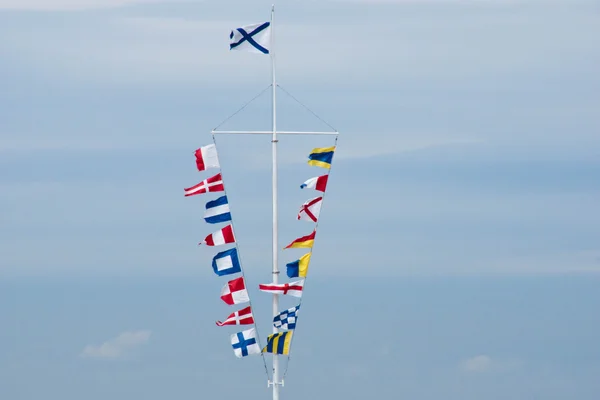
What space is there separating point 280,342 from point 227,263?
10.3 feet

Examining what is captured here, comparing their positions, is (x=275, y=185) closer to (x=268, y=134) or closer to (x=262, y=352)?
(x=268, y=134)

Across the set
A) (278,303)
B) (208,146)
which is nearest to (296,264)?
(278,303)

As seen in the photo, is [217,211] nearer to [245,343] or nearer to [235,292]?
[235,292]

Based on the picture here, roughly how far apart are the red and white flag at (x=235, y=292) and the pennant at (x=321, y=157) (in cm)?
446

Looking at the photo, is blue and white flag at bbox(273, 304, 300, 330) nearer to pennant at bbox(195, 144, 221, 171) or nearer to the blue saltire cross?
the blue saltire cross

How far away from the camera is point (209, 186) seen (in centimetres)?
5106

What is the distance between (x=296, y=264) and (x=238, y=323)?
2697 mm

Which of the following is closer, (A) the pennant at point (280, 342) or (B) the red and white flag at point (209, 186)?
(A) the pennant at point (280, 342)

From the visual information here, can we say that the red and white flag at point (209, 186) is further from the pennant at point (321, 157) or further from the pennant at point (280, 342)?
the pennant at point (280, 342)

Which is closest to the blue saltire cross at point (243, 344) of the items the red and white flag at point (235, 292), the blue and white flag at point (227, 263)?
the red and white flag at point (235, 292)

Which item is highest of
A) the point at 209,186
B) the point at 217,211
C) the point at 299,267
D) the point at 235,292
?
the point at 209,186

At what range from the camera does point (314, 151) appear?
168ft

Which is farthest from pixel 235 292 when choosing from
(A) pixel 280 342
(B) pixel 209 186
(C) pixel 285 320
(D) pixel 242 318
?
(B) pixel 209 186

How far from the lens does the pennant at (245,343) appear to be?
166 feet
